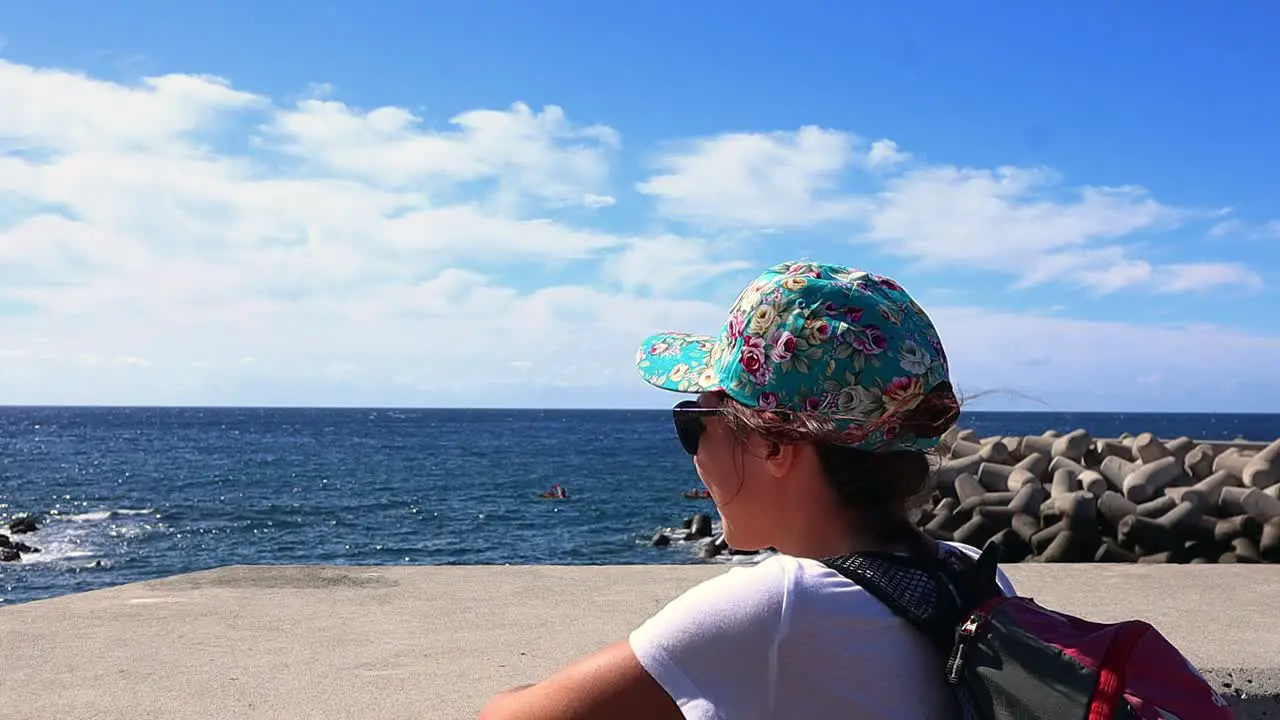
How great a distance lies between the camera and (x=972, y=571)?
1674 millimetres

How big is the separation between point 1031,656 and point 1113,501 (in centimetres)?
1215

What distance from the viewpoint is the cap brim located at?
6.02 feet

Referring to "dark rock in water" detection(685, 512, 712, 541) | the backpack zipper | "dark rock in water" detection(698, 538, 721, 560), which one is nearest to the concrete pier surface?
the backpack zipper

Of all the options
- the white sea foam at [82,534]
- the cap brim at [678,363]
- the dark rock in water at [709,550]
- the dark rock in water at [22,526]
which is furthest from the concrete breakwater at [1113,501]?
the dark rock in water at [22,526]

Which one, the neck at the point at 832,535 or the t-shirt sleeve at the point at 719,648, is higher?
the neck at the point at 832,535

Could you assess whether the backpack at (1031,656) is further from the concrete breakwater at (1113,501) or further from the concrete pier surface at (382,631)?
the concrete breakwater at (1113,501)

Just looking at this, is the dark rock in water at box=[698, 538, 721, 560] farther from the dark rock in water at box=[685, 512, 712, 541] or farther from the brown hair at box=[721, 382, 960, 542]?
the brown hair at box=[721, 382, 960, 542]

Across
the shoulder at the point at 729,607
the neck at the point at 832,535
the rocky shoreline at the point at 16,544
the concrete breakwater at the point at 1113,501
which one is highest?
the neck at the point at 832,535

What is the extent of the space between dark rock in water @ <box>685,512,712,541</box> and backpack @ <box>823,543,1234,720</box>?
22835mm

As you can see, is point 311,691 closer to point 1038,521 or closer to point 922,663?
point 922,663

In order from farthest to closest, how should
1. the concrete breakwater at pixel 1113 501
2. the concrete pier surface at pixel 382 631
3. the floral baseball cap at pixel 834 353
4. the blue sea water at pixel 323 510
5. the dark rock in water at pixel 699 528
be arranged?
1. the dark rock in water at pixel 699 528
2. the blue sea water at pixel 323 510
3. the concrete breakwater at pixel 1113 501
4. the concrete pier surface at pixel 382 631
5. the floral baseball cap at pixel 834 353

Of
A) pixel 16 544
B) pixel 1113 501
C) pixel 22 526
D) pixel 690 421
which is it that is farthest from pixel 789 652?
pixel 22 526

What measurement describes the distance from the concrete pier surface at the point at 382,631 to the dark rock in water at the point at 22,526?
26.3 meters

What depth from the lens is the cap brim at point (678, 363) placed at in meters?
1.83
